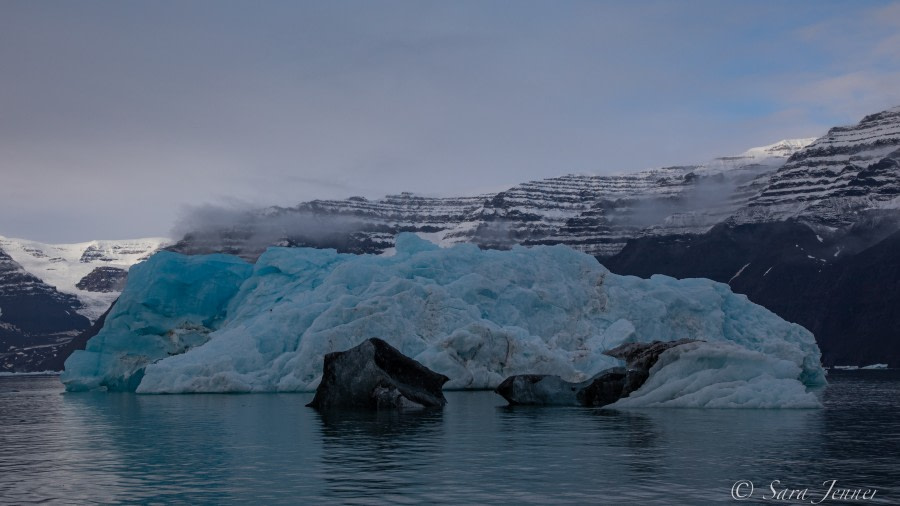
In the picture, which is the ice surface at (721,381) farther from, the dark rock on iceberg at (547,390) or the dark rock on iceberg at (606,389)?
the dark rock on iceberg at (547,390)

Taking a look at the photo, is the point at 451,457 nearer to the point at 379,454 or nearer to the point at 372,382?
the point at 379,454

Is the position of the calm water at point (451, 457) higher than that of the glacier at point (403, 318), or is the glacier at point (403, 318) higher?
the glacier at point (403, 318)

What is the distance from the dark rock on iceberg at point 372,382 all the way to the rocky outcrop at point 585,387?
120 inches

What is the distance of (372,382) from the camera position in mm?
33625

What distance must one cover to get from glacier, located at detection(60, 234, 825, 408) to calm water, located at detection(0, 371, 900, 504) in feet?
48.1

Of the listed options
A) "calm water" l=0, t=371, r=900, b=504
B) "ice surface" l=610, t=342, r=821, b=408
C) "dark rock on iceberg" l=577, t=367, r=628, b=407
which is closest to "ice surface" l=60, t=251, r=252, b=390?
"calm water" l=0, t=371, r=900, b=504

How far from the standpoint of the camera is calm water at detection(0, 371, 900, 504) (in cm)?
1492

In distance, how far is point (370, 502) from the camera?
14031 millimetres

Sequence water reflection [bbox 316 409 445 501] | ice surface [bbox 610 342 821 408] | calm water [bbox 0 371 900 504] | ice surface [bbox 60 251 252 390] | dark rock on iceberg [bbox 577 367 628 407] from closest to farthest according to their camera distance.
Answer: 1. calm water [bbox 0 371 900 504]
2. water reflection [bbox 316 409 445 501]
3. ice surface [bbox 610 342 821 408]
4. dark rock on iceberg [bbox 577 367 628 407]
5. ice surface [bbox 60 251 252 390]

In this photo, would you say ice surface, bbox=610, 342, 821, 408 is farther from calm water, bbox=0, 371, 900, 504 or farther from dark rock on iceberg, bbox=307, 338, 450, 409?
dark rock on iceberg, bbox=307, 338, 450, 409

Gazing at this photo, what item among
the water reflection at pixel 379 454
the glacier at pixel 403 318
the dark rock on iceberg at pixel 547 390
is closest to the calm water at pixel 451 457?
the water reflection at pixel 379 454

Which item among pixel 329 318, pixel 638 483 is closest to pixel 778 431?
pixel 638 483

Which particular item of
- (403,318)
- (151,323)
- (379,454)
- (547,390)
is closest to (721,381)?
(547,390)

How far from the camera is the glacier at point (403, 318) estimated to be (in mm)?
46500
